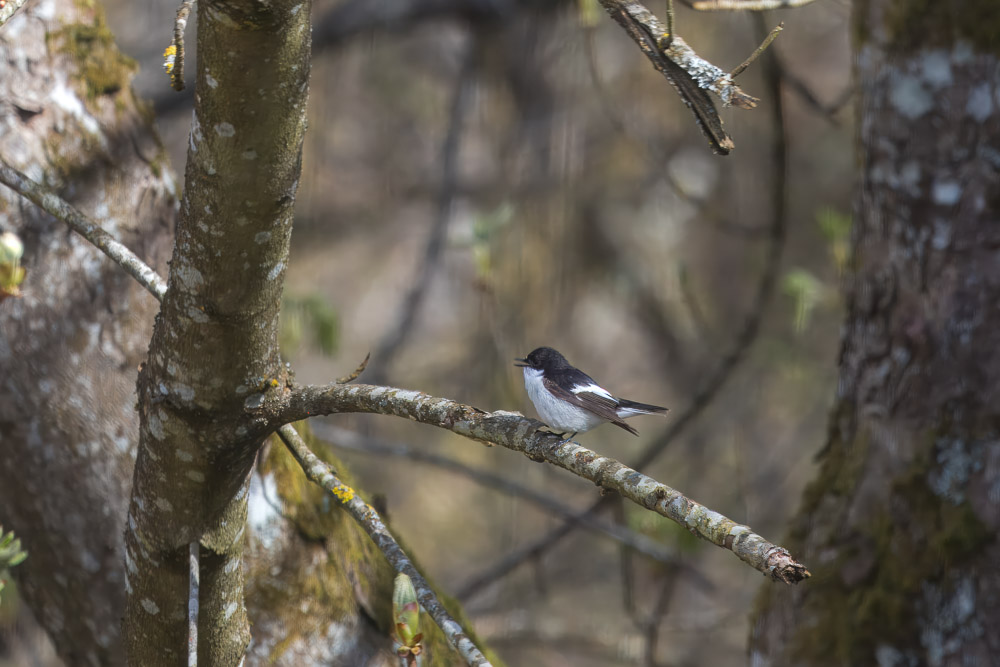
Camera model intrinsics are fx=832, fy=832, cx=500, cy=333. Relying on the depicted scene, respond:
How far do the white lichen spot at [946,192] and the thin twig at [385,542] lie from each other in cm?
176

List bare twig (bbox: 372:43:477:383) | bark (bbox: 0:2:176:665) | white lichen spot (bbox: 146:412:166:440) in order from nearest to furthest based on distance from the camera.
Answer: white lichen spot (bbox: 146:412:166:440), bark (bbox: 0:2:176:665), bare twig (bbox: 372:43:477:383)

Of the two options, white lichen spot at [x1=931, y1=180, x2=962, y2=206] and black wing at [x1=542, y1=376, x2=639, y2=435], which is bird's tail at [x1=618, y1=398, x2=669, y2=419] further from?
white lichen spot at [x1=931, y1=180, x2=962, y2=206]

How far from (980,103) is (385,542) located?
1963mm

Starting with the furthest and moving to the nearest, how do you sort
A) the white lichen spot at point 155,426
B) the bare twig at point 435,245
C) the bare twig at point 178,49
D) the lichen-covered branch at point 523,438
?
1. the bare twig at point 435,245
2. the white lichen spot at point 155,426
3. the bare twig at point 178,49
4. the lichen-covered branch at point 523,438

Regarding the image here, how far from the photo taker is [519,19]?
19.3 ft

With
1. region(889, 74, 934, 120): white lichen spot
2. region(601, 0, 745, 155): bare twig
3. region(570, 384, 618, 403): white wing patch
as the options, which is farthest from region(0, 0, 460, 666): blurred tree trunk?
region(889, 74, 934, 120): white lichen spot

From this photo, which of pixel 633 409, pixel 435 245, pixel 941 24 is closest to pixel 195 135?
pixel 633 409

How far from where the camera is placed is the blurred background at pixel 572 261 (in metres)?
6.42

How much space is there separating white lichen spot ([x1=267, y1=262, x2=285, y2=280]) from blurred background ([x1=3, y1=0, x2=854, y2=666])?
3.98m

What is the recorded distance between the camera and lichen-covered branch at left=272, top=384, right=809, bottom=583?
1089 millimetres

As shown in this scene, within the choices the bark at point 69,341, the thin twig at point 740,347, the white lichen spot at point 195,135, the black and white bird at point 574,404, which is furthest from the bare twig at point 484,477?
the white lichen spot at point 195,135

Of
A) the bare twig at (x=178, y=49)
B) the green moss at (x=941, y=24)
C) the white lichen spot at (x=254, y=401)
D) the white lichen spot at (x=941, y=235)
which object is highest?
the green moss at (x=941, y=24)

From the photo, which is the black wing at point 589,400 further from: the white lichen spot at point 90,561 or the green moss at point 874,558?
the white lichen spot at point 90,561

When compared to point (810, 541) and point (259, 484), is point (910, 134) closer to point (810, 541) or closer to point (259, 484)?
point (810, 541)
